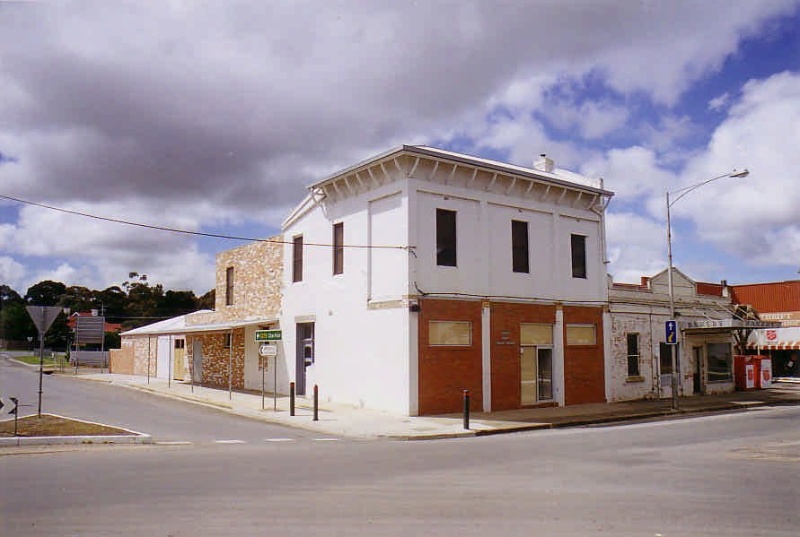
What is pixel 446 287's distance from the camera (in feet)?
69.5

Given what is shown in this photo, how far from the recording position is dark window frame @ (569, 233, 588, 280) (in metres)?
25.4

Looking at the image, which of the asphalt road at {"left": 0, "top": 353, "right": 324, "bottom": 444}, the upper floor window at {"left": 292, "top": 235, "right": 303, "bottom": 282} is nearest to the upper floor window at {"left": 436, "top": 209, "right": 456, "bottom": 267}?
the upper floor window at {"left": 292, "top": 235, "right": 303, "bottom": 282}

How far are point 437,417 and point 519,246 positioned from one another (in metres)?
7.22

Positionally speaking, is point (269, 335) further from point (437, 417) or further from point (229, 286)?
point (229, 286)

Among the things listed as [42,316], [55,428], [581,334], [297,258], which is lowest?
[55,428]

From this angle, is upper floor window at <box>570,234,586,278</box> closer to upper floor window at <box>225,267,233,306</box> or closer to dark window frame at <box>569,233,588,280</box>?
dark window frame at <box>569,233,588,280</box>

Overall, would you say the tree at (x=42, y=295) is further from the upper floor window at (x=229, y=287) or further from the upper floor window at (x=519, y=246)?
the upper floor window at (x=519, y=246)

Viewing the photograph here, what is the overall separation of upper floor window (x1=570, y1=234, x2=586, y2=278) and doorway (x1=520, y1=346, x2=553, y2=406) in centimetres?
344

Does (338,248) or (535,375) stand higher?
(338,248)

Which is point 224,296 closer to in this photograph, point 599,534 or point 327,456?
point 327,456

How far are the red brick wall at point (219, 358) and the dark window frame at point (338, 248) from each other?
25.7 ft

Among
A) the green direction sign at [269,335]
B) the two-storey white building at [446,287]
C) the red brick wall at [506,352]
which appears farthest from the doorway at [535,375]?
the green direction sign at [269,335]

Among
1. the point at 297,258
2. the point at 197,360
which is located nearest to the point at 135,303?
the point at 197,360

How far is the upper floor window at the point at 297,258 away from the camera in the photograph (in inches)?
1045
